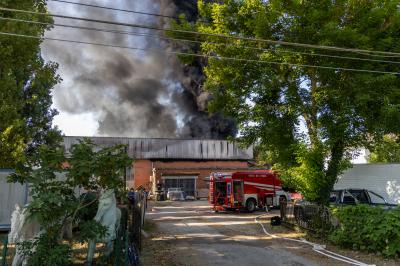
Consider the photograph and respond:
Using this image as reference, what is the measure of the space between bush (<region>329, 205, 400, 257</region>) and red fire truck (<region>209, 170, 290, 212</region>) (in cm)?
1361

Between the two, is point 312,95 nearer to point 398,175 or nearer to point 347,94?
point 347,94

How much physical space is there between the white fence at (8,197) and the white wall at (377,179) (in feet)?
55.6

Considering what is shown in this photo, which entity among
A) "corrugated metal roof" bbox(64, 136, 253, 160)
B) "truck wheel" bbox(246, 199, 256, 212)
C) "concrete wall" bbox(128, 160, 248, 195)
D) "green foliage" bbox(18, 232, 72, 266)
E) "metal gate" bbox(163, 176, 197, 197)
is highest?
"corrugated metal roof" bbox(64, 136, 253, 160)

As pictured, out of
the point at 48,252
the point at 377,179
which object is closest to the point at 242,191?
the point at 377,179

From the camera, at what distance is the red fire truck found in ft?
91.7

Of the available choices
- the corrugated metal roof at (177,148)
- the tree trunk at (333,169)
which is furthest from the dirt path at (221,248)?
the corrugated metal roof at (177,148)

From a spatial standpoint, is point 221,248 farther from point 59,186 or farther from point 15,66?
point 15,66

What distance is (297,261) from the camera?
38.3ft

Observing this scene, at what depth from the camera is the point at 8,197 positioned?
16719 mm

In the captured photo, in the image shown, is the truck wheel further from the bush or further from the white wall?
the bush

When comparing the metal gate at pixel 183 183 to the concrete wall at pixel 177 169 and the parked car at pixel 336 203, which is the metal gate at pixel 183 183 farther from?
the parked car at pixel 336 203

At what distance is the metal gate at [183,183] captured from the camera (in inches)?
1901

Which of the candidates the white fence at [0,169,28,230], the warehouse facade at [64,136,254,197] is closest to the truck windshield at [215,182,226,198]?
the white fence at [0,169,28,230]

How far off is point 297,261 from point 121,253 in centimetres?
537
